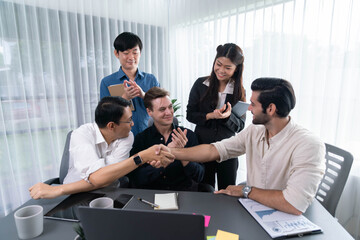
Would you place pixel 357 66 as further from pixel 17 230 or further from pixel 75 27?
pixel 75 27

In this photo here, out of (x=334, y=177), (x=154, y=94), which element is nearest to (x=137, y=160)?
(x=154, y=94)

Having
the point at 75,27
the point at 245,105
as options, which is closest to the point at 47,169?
the point at 75,27

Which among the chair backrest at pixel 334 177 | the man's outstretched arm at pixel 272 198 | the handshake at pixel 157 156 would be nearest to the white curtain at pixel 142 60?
the chair backrest at pixel 334 177

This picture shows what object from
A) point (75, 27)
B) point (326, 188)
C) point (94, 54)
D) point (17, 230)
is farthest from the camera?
point (94, 54)

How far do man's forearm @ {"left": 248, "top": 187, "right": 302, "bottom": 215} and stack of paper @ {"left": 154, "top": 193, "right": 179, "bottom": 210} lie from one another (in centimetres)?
42

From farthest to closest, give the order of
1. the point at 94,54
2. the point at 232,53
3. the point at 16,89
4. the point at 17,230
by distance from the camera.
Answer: the point at 94,54, the point at 16,89, the point at 232,53, the point at 17,230

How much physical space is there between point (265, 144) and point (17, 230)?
141 cm

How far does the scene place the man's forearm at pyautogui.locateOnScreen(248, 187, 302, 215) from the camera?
3.62ft

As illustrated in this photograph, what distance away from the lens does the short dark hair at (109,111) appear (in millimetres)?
1620

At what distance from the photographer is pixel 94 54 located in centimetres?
307

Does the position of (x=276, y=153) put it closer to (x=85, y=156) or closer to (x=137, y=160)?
(x=137, y=160)

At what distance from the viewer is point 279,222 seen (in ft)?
3.38

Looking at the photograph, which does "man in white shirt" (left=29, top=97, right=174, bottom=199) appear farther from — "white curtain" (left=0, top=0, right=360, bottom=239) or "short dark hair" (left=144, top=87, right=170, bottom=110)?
"white curtain" (left=0, top=0, right=360, bottom=239)

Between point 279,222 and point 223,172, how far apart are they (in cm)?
116
